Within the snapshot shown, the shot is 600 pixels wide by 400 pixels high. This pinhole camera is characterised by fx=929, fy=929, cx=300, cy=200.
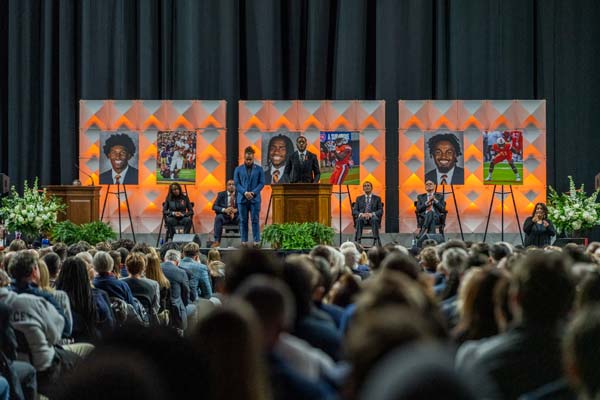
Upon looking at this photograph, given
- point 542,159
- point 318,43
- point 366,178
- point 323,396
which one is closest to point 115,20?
point 318,43

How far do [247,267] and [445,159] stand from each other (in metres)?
12.8

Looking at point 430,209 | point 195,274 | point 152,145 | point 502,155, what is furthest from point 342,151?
point 195,274

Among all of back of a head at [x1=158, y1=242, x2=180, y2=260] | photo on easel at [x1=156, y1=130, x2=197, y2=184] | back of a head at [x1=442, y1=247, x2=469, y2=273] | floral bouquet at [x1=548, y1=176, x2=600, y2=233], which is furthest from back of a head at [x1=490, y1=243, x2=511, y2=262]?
photo on easel at [x1=156, y1=130, x2=197, y2=184]

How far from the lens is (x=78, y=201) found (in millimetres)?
14398

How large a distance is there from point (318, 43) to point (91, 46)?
4.31m

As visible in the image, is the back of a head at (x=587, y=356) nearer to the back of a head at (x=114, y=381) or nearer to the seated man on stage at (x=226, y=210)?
the back of a head at (x=114, y=381)

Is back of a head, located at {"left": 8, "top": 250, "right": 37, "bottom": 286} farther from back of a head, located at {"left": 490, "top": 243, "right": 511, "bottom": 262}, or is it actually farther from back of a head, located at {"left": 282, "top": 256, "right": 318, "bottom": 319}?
back of a head, located at {"left": 490, "top": 243, "right": 511, "bottom": 262}

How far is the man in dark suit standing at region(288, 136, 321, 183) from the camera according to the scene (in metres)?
13.0

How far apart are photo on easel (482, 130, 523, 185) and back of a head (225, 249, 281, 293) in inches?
501

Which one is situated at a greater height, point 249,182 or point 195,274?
point 249,182

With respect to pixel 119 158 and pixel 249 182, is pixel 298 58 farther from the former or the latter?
pixel 249 182

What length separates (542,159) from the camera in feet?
52.6

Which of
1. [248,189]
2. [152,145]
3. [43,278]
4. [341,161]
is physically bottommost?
[43,278]

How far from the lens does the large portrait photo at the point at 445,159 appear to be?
1600 cm
